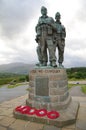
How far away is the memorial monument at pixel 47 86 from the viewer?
5.69 m

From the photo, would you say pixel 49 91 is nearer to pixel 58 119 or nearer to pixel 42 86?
pixel 42 86

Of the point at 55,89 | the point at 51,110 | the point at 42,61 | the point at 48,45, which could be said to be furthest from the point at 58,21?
the point at 51,110

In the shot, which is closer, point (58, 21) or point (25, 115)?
point (25, 115)

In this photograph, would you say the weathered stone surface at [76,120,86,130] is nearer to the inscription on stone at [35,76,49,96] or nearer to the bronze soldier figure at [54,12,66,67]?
the inscription on stone at [35,76,49,96]

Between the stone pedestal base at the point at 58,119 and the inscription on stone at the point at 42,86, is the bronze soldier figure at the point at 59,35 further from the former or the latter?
the stone pedestal base at the point at 58,119

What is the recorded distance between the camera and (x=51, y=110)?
6285 mm

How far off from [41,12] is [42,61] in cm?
234

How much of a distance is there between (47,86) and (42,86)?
0.81 feet

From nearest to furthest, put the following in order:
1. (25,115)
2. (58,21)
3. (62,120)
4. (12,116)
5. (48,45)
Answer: (62,120), (25,115), (12,116), (48,45), (58,21)

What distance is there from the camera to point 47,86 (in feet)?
21.5

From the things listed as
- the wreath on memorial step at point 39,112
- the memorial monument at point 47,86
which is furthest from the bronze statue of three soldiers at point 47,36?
the wreath on memorial step at point 39,112

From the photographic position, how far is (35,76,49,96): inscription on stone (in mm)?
6566

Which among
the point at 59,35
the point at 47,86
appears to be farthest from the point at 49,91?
the point at 59,35

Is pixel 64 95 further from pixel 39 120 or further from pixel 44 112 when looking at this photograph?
pixel 39 120
